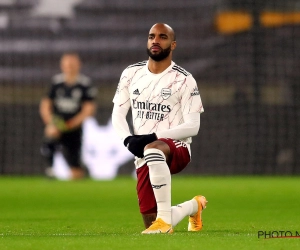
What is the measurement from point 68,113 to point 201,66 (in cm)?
247

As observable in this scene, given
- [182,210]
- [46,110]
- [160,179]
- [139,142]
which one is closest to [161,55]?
[139,142]

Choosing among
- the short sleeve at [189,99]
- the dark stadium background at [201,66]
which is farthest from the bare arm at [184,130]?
the dark stadium background at [201,66]

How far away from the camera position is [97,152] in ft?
51.3

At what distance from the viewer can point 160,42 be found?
23.0ft

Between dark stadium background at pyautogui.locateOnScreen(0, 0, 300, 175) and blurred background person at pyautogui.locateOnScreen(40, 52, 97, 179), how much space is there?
74cm

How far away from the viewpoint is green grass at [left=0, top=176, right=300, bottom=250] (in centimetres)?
598

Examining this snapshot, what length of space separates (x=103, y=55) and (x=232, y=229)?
9240mm

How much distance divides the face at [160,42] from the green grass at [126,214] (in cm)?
134

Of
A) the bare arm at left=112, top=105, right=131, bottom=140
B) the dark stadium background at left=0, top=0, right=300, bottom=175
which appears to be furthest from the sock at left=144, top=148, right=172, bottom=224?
the dark stadium background at left=0, top=0, right=300, bottom=175

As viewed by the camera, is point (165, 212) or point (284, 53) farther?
point (284, 53)

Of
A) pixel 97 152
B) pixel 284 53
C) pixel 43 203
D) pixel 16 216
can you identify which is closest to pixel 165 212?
pixel 16 216

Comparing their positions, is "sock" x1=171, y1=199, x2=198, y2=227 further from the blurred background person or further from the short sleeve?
the blurred background person

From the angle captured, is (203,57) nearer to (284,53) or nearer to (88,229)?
(284,53)

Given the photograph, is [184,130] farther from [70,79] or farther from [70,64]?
[70,79]
